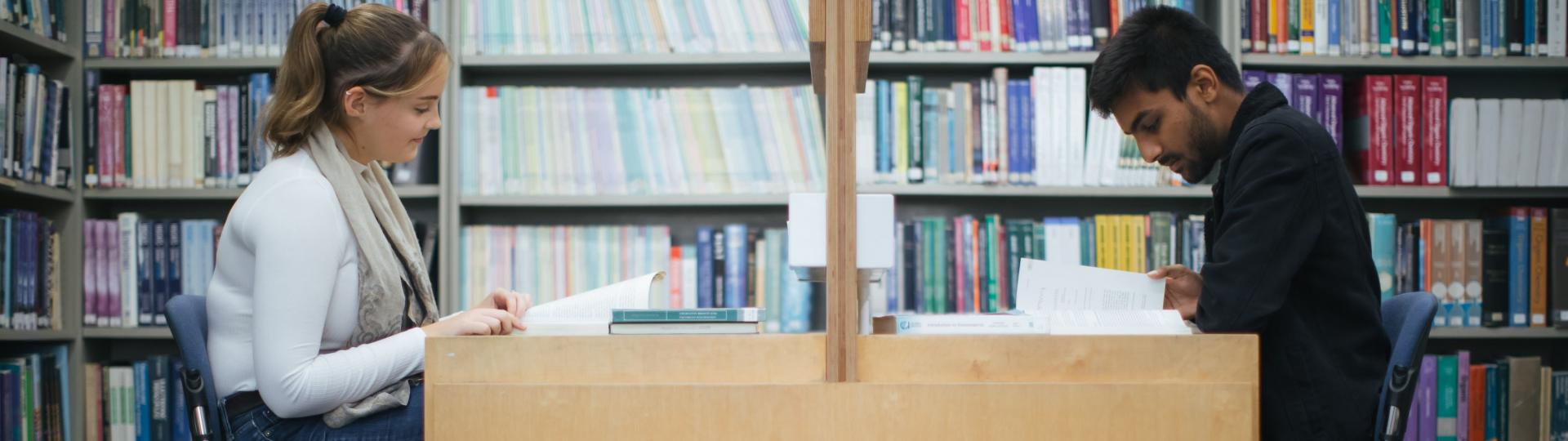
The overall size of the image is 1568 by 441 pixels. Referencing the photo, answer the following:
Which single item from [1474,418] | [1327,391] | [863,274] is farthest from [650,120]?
[1474,418]

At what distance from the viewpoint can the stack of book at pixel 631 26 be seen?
8.97ft

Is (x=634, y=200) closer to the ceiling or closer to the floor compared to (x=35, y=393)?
closer to the ceiling

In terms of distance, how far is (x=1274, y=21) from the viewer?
2.71m

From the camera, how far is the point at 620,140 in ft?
9.00

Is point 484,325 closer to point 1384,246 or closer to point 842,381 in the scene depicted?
point 842,381

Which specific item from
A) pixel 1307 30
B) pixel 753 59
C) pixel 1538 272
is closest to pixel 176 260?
pixel 753 59

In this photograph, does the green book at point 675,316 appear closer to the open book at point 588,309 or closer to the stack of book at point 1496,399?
the open book at point 588,309

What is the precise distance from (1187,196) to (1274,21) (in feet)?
1.44

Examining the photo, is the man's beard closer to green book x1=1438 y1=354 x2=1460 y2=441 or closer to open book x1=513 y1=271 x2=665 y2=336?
open book x1=513 y1=271 x2=665 y2=336

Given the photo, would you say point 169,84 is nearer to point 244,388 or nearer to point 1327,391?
point 244,388

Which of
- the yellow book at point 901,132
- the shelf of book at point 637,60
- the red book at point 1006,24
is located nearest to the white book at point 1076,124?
the red book at point 1006,24

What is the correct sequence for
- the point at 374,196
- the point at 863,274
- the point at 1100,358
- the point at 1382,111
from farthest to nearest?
the point at 1382,111 → the point at 374,196 → the point at 863,274 → the point at 1100,358

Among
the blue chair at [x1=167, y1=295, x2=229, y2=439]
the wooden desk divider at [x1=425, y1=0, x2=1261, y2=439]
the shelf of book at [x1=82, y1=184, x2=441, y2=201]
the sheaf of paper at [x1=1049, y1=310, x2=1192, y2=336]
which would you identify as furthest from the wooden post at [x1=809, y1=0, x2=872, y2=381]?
the shelf of book at [x1=82, y1=184, x2=441, y2=201]

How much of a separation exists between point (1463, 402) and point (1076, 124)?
109 centimetres
